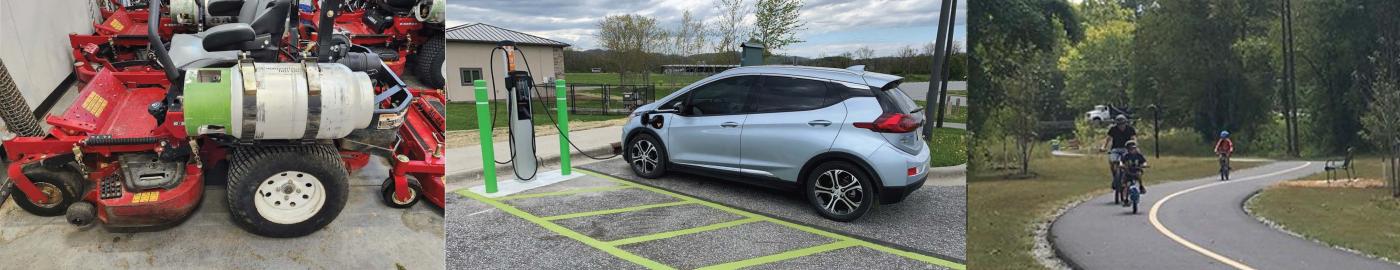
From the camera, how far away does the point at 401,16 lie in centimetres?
191

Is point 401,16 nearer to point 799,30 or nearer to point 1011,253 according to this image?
point 799,30

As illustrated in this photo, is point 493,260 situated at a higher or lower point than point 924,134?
lower

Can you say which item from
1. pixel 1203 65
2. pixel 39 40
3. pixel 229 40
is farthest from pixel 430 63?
pixel 1203 65

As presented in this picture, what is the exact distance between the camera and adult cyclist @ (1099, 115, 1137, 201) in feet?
6.07

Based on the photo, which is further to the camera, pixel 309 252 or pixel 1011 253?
pixel 1011 253

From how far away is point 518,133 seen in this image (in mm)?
1864

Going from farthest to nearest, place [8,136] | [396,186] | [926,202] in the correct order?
1. [926,202]
2. [396,186]
3. [8,136]

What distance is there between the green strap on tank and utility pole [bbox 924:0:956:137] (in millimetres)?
1692

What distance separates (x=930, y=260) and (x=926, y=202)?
0.19m

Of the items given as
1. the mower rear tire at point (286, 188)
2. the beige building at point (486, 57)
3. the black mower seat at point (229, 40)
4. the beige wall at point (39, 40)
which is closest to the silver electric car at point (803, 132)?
the beige building at point (486, 57)

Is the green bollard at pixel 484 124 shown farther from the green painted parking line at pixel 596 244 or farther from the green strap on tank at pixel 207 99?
the green strap on tank at pixel 207 99

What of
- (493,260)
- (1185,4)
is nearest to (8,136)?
(493,260)

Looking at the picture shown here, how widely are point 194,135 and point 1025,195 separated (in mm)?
2110

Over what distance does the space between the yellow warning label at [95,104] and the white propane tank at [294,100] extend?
10.4 inches
